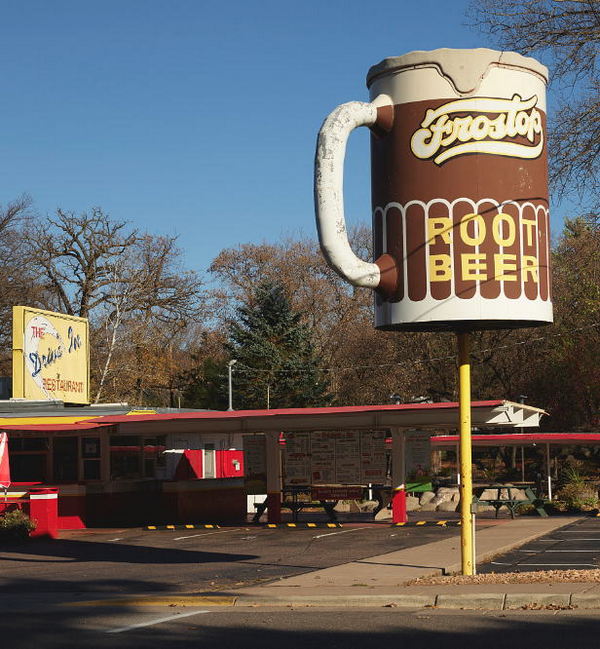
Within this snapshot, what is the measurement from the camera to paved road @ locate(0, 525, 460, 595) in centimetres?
1577

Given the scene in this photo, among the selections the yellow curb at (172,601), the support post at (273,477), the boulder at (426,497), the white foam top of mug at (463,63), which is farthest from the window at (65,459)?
the white foam top of mug at (463,63)

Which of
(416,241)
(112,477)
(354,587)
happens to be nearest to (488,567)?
(354,587)

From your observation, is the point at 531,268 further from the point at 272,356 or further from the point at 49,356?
the point at 272,356

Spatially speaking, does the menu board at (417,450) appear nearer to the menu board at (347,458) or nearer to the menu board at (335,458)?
the menu board at (335,458)

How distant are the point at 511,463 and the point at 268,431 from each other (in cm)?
3050

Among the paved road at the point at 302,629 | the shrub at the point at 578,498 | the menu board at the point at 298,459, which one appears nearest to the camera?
the paved road at the point at 302,629

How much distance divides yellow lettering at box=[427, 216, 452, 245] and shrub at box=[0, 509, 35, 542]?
14.5 meters

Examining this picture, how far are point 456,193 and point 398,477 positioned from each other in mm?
14812

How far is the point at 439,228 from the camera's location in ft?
42.3

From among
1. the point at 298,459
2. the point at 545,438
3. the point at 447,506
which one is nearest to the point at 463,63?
the point at 298,459

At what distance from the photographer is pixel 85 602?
1349cm

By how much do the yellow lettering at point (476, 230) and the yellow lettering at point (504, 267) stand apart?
0.28m

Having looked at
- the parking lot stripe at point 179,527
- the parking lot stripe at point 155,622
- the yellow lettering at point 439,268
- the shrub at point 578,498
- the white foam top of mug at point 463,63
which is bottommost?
the parking lot stripe at point 179,527

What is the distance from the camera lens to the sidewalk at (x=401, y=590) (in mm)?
11953
